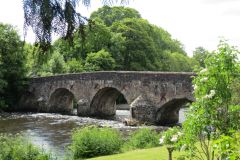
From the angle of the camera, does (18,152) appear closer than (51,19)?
No

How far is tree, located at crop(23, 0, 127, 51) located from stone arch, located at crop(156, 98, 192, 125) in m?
27.3

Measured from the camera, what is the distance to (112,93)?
4191 centimetres

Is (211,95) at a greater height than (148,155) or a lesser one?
greater

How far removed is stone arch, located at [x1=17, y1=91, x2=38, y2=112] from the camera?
46469 millimetres

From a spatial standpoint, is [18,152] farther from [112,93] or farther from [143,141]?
[112,93]

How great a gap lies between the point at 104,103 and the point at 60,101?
24.2 ft

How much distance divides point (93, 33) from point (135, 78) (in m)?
30.3

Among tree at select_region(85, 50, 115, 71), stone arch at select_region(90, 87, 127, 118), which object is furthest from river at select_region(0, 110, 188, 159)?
tree at select_region(85, 50, 115, 71)

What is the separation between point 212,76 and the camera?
866cm

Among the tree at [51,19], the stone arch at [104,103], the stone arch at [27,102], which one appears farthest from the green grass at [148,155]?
the stone arch at [27,102]

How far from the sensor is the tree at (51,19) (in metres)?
4.62

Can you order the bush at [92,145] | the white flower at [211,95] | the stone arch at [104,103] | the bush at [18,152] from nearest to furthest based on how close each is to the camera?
the white flower at [211,95], the bush at [18,152], the bush at [92,145], the stone arch at [104,103]

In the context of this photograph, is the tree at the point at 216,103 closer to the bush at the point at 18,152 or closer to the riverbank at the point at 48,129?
the bush at the point at 18,152

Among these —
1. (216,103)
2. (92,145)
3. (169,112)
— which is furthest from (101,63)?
(216,103)
